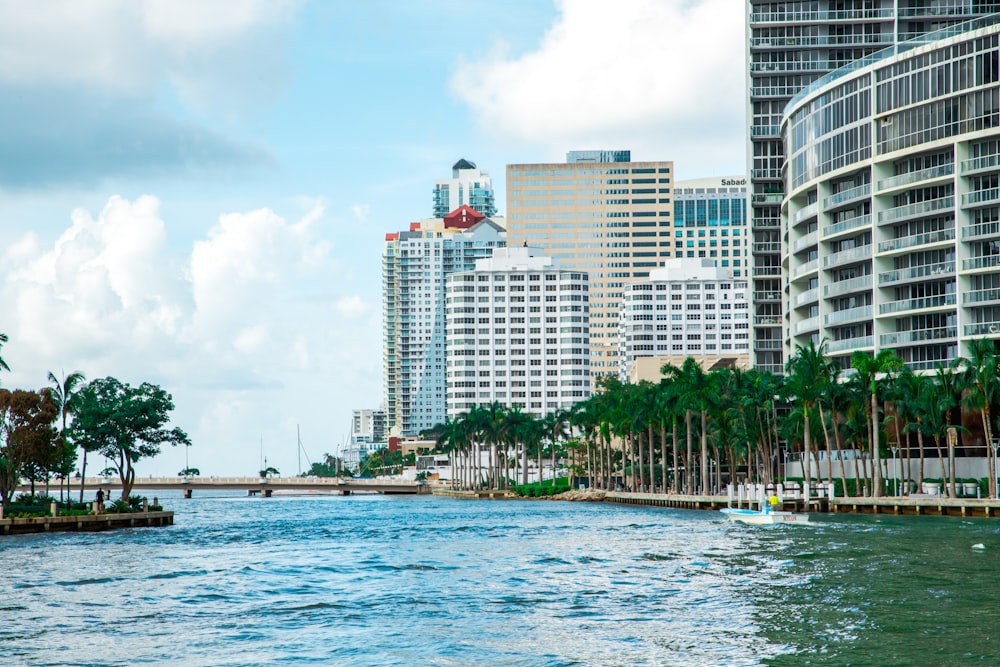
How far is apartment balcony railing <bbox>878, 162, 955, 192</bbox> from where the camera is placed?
457 ft

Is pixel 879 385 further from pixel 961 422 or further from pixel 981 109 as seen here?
pixel 981 109

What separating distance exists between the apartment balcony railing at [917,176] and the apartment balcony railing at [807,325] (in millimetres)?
19159

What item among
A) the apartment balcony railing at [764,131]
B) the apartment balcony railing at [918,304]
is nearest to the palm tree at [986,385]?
the apartment balcony railing at [918,304]

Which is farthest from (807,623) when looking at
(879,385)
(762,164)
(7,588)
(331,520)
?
(762,164)

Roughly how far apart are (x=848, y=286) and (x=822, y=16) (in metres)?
46.0

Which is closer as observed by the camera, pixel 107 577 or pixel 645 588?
pixel 645 588

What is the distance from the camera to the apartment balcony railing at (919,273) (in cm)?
13812

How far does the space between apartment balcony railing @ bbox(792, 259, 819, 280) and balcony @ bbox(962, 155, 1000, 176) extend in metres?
23.5

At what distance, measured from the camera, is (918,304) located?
142000 millimetres

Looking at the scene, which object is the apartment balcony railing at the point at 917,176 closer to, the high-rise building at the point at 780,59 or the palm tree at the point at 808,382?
the palm tree at the point at 808,382

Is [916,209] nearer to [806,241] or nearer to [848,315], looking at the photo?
[848,315]

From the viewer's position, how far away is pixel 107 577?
64125mm

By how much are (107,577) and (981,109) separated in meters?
107

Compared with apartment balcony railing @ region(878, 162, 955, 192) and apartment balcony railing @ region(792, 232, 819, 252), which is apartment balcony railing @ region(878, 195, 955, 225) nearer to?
apartment balcony railing @ region(878, 162, 955, 192)
